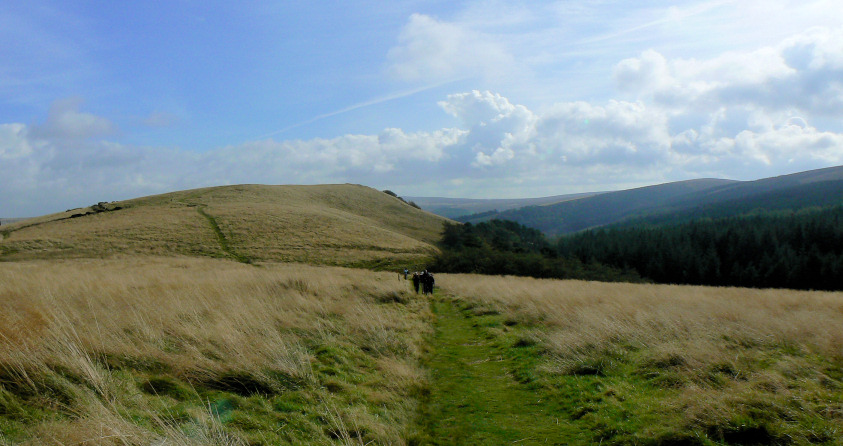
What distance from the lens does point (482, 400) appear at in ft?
22.6

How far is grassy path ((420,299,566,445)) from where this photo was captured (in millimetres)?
5586

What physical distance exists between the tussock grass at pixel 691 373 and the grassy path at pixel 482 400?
1.29ft

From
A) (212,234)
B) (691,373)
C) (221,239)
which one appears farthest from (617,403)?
(212,234)

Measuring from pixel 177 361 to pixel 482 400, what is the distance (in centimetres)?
461

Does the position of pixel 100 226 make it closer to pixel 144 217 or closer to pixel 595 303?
pixel 144 217

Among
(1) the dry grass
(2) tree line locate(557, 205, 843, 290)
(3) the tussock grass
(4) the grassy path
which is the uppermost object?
(1) the dry grass

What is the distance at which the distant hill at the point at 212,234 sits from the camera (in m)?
46.3

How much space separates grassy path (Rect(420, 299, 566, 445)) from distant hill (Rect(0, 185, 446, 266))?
39.6 m

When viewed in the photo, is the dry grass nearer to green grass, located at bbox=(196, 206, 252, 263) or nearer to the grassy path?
the grassy path

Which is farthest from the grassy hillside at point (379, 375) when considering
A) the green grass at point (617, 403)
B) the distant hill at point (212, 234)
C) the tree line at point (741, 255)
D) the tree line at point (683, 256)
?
the tree line at point (741, 255)

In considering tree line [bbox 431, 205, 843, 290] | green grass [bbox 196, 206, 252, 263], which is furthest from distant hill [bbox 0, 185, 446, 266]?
tree line [bbox 431, 205, 843, 290]

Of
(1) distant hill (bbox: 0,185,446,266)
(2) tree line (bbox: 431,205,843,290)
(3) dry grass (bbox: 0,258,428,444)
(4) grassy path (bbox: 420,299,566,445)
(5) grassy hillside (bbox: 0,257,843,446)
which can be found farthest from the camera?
(2) tree line (bbox: 431,205,843,290)

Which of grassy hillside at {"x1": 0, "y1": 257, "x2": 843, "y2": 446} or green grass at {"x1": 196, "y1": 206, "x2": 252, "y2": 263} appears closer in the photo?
grassy hillside at {"x1": 0, "y1": 257, "x2": 843, "y2": 446}

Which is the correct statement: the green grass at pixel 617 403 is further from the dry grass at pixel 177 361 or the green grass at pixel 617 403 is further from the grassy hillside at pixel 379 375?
the dry grass at pixel 177 361
